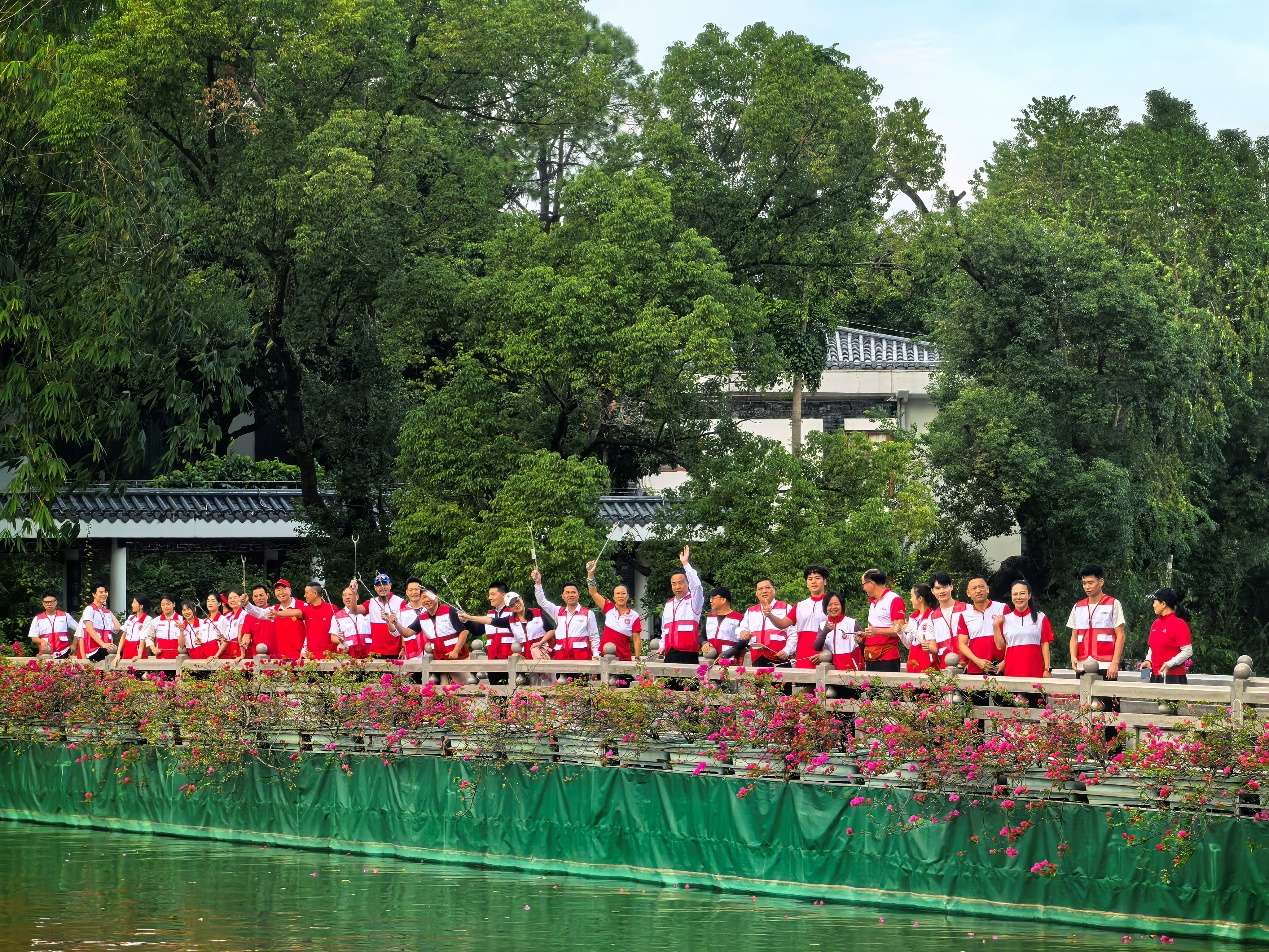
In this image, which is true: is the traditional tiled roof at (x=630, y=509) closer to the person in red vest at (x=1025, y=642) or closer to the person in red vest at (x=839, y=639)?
the person in red vest at (x=839, y=639)

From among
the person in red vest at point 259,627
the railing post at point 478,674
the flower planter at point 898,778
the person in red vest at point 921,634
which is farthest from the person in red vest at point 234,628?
the flower planter at point 898,778

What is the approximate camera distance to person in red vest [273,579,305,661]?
21609 mm

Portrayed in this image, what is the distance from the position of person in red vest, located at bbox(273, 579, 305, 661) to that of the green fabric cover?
1.53 meters

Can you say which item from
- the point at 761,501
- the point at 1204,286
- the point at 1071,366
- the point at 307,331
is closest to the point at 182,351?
the point at 307,331

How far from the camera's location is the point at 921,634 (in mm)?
16625

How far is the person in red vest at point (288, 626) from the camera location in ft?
70.9

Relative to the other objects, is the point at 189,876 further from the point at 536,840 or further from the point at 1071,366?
the point at 1071,366

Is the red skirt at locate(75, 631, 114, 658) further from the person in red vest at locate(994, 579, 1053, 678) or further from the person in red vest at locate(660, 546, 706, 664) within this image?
the person in red vest at locate(994, 579, 1053, 678)

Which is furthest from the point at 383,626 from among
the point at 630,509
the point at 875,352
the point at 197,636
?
the point at 875,352

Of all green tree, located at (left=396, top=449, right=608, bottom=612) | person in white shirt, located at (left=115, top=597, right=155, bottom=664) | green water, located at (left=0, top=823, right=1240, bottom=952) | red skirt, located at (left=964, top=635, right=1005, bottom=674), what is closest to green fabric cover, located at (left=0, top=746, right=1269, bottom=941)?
green water, located at (left=0, top=823, right=1240, bottom=952)

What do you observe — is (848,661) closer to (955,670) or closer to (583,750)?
(955,670)

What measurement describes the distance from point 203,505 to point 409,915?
2099 cm

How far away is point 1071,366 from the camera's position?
117 ft

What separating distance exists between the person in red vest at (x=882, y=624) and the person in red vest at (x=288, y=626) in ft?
23.9
